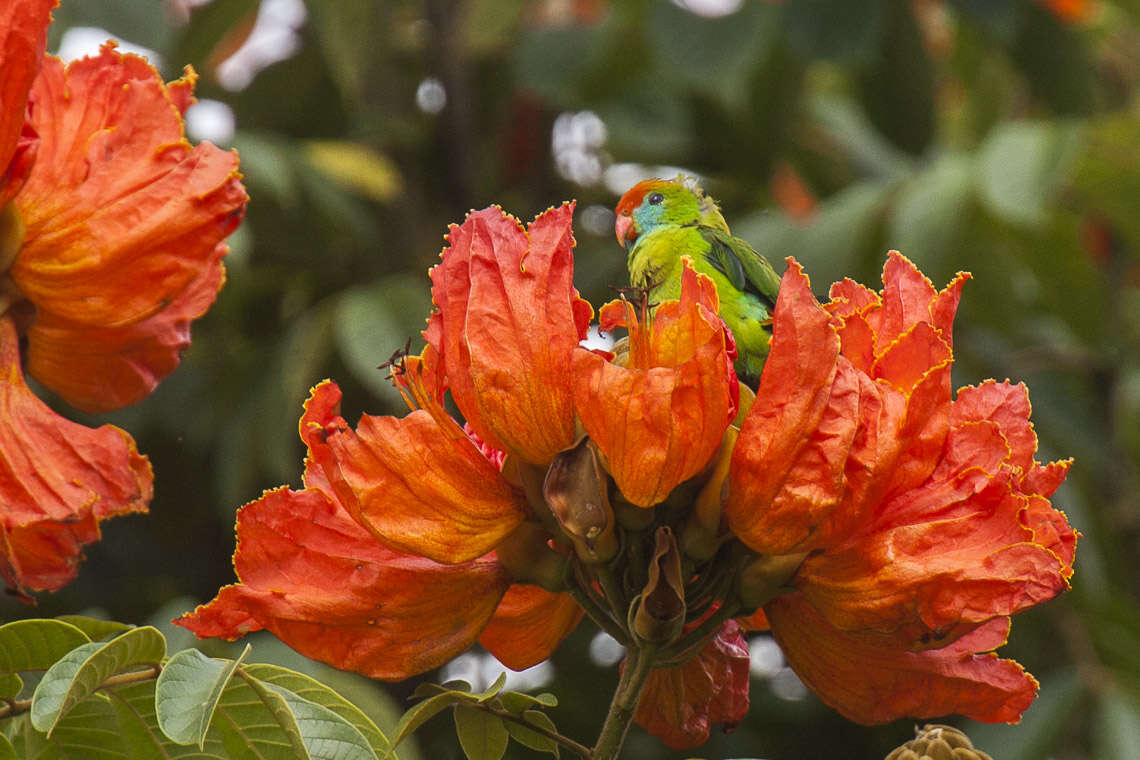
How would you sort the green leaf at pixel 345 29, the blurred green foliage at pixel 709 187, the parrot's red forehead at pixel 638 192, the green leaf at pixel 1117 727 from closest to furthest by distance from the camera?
the parrot's red forehead at pixel 638 192 → the green leaf at pixel 1117 727 → the blurred green foliage at pixel 709 187 → the green leaf at pixel 345 29

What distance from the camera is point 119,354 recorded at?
4.24ft

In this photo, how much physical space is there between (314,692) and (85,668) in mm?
197

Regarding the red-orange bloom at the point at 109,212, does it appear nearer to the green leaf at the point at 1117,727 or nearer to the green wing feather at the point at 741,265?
the green wing feather at the point at 741,265

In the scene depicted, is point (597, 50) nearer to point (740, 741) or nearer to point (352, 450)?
point (740, 741)

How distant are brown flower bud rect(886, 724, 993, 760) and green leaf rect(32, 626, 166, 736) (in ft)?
1.85

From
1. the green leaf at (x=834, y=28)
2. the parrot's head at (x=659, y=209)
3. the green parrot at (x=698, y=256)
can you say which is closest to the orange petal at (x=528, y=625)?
the green parrot at (x=698, y=256)

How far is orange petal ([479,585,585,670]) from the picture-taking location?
45.3 inches

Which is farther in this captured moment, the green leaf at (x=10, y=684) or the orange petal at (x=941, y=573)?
the green leaf at (x=10, y=684)

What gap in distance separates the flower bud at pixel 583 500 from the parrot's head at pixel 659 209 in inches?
44.1

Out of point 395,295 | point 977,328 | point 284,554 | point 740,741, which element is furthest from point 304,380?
point 284,554

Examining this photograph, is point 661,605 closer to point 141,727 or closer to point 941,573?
point 941,573

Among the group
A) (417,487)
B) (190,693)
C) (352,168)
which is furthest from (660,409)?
(352,168)

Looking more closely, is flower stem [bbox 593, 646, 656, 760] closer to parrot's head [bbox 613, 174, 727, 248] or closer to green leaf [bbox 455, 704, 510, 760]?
green leaf [bbox 455, 704, 510, 760]

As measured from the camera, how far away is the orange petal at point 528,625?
115 cm
